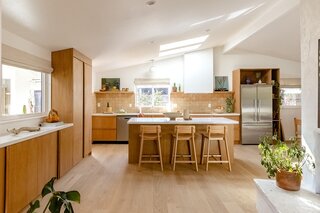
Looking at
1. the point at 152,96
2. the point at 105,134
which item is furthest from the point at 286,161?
the point at 152,96

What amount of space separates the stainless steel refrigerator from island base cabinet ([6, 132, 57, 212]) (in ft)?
17.6

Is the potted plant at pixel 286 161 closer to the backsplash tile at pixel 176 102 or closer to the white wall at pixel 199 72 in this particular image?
the white wall at pixel 199 72

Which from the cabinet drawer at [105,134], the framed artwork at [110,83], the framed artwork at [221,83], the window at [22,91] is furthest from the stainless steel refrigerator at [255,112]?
the window at [22,91]

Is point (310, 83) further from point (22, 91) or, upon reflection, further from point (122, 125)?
point (122, 125)

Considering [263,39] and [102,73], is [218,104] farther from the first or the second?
[102,73]

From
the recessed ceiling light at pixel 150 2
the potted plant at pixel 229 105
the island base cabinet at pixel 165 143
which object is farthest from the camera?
the potted plant at pixel 229 105

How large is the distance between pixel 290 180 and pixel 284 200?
Result: 0.30 m

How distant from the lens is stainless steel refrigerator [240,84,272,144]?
707 cm

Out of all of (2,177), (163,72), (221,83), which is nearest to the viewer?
(2,177)

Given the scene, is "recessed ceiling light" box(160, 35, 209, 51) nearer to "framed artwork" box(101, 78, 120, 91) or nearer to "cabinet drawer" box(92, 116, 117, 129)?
"framed artwork" box(101, 78, 120, 91)

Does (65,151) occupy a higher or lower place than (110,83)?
lower

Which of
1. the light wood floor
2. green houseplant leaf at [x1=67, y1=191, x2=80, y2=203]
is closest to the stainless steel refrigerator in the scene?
the light wood floor

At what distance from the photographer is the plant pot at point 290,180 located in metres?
2.41

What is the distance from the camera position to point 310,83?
2441 millimetres
